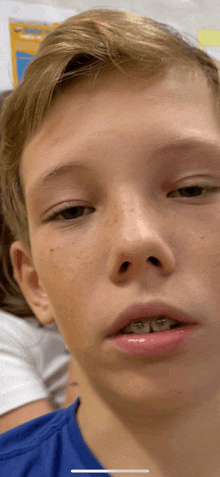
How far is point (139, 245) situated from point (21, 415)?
0.39 meters

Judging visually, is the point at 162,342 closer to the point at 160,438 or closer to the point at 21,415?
the point at 160,438

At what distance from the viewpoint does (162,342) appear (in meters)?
0.27

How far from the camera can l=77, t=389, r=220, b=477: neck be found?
31 cm

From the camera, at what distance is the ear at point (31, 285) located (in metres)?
0.41

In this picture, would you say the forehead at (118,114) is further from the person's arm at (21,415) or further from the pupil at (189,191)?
the person's arm at (21,415)

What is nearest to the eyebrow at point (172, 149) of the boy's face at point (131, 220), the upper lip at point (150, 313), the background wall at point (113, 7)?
the boy's face at point (131, 220)

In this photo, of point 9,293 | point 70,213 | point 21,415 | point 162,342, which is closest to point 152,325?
point 162,342

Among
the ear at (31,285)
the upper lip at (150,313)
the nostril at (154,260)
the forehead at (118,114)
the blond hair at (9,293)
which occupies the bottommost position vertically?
the blond hair at (9,293)

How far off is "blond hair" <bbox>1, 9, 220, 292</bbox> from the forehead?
1 cm

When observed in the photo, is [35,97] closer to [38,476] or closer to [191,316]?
[191,316]

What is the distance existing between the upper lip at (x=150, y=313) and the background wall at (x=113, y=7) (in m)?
0.37

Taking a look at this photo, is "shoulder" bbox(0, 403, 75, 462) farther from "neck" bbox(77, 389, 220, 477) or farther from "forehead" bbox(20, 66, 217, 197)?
"forehead" bbox(20, 66, 217, 197)

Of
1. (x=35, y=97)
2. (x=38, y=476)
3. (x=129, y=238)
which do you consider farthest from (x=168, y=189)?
(x=38, y=476)

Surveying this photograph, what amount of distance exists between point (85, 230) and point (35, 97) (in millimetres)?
143
